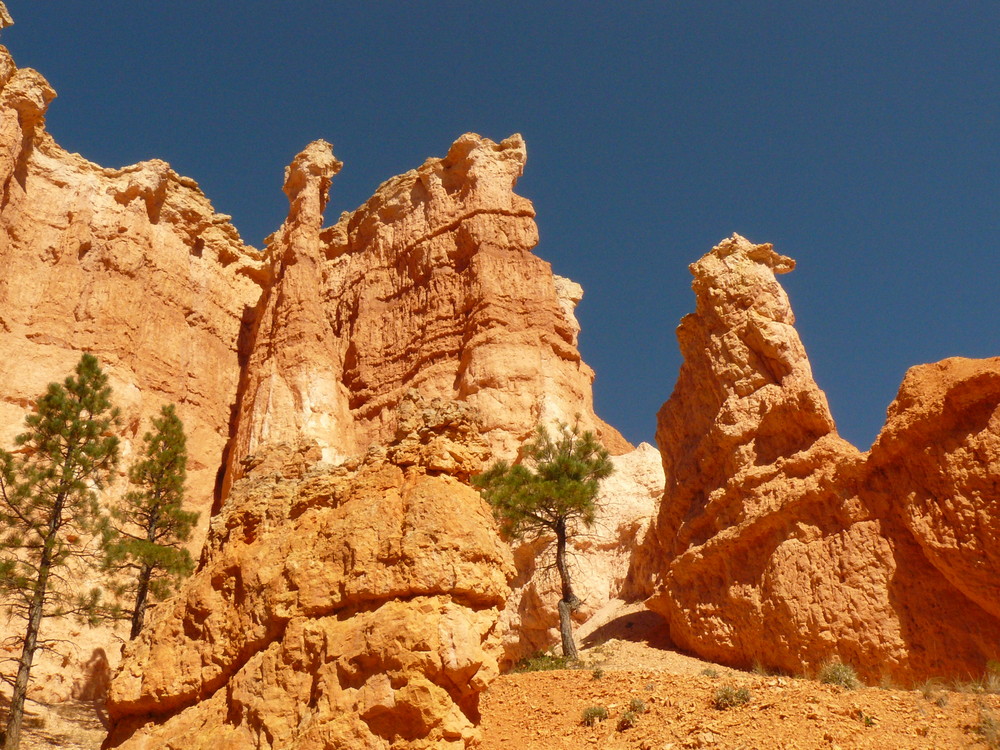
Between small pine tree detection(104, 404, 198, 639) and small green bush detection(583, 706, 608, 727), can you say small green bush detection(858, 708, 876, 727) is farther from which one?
small pine tree detection(104, 404, 198, 639)

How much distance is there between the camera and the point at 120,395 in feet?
102

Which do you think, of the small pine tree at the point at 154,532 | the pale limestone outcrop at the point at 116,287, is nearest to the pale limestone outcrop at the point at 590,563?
the small pine tree at the point at 154,532

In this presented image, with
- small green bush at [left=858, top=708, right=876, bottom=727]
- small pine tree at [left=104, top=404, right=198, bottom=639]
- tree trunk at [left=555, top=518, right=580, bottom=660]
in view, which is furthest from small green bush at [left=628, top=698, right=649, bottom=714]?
small pine tree at [left=104, top=404, right=198, bottom=639]

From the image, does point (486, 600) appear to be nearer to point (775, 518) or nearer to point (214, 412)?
point (775, 518)

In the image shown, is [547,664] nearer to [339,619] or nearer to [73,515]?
[339,619]

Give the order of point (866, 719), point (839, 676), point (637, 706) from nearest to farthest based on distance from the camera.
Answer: point (866, 719)
point (637, 706)
point (839, 676)

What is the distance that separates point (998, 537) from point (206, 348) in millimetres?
33175

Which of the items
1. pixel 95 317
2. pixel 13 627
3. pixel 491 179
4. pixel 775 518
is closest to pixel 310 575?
pixel 775 518

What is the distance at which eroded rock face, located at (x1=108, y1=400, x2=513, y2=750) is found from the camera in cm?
752

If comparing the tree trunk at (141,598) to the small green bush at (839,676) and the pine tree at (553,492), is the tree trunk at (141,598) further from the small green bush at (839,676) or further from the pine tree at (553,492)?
the small green bush at (839,676)

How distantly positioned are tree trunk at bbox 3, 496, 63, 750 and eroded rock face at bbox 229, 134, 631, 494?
1273cm

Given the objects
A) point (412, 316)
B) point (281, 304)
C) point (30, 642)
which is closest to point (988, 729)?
point (30, 642)

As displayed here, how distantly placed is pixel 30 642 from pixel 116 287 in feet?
69.8

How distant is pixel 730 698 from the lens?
9.70 meters
